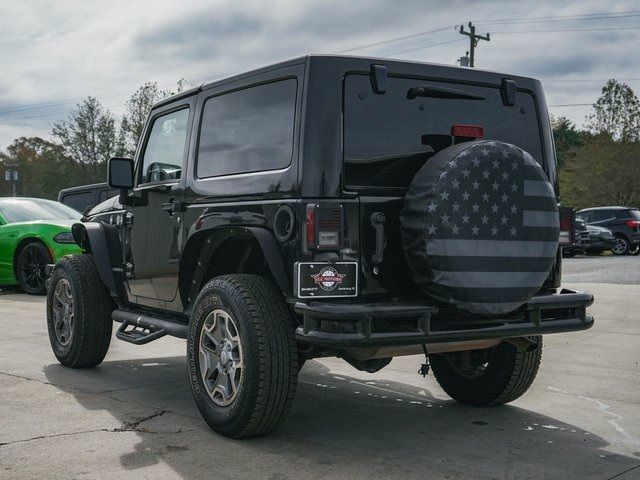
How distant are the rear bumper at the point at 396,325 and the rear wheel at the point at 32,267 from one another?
928cm

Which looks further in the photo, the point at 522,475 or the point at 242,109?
the point at 242,109

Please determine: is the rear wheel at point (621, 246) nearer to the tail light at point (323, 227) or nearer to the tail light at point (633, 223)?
the tail light at point (633, 223)

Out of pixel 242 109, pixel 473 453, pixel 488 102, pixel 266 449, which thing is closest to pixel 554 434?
pixel 473 453

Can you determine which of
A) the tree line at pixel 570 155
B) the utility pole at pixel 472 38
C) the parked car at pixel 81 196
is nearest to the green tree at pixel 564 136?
the tree line at pixel 570 155

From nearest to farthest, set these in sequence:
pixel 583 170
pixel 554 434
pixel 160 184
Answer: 1. pixel 554 434
2. pixel 160 184
3. pixel 583 170

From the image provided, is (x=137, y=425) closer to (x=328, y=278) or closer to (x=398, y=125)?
(x=328, y=278)

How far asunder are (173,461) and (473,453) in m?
1.50

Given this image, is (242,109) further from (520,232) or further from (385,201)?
(520,232)

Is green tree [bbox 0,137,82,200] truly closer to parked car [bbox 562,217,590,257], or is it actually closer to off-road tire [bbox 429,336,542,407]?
parked car [bbox 562,217,590,257]

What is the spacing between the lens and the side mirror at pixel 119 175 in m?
5.75

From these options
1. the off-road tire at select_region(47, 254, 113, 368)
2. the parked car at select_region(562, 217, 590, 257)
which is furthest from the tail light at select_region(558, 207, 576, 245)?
the parked car at select_region(562, 217, 590, 257)

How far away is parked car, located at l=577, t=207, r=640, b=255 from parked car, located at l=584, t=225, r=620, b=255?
0.31 meters

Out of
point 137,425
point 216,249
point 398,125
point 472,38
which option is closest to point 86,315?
point 137,425

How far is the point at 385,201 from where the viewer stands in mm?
4102
